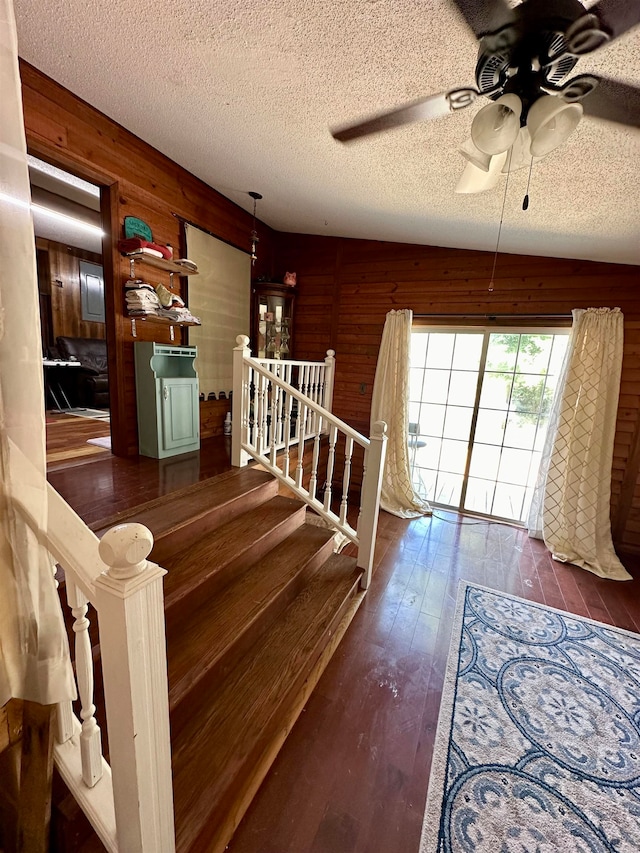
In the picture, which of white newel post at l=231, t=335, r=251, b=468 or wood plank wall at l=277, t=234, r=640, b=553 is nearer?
white newel post at l=231, t=335, r=251, b=468

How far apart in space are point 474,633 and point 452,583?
1.69ft

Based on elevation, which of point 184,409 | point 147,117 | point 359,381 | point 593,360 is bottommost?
point 184,409

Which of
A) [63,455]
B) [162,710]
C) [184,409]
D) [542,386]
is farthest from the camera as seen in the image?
[542,386]

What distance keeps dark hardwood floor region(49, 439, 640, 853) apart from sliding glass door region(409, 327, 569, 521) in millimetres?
517

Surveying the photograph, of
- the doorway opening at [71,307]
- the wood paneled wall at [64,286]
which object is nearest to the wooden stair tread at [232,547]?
the doorway opening at [71,307]

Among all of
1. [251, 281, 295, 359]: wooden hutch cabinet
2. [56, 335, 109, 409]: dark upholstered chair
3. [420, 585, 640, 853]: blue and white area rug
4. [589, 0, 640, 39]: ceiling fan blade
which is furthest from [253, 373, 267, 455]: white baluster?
[56, 335, 109, 409]: dark upholstered chair

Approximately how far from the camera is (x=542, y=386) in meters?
3.35

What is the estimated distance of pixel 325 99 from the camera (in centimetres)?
158

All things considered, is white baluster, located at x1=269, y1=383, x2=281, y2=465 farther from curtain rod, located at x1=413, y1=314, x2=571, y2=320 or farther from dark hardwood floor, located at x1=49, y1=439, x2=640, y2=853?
curtain rod, located at x1=413, y1=314, x2=571, y2=320

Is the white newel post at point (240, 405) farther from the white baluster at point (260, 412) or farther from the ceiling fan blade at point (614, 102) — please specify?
the ceiling fan blade at point (614, 102)

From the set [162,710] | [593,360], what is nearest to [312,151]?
[162,710]

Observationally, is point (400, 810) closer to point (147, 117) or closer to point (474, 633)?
point (474, 633)

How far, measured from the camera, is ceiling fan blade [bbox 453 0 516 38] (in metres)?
0.88

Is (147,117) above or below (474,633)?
above
